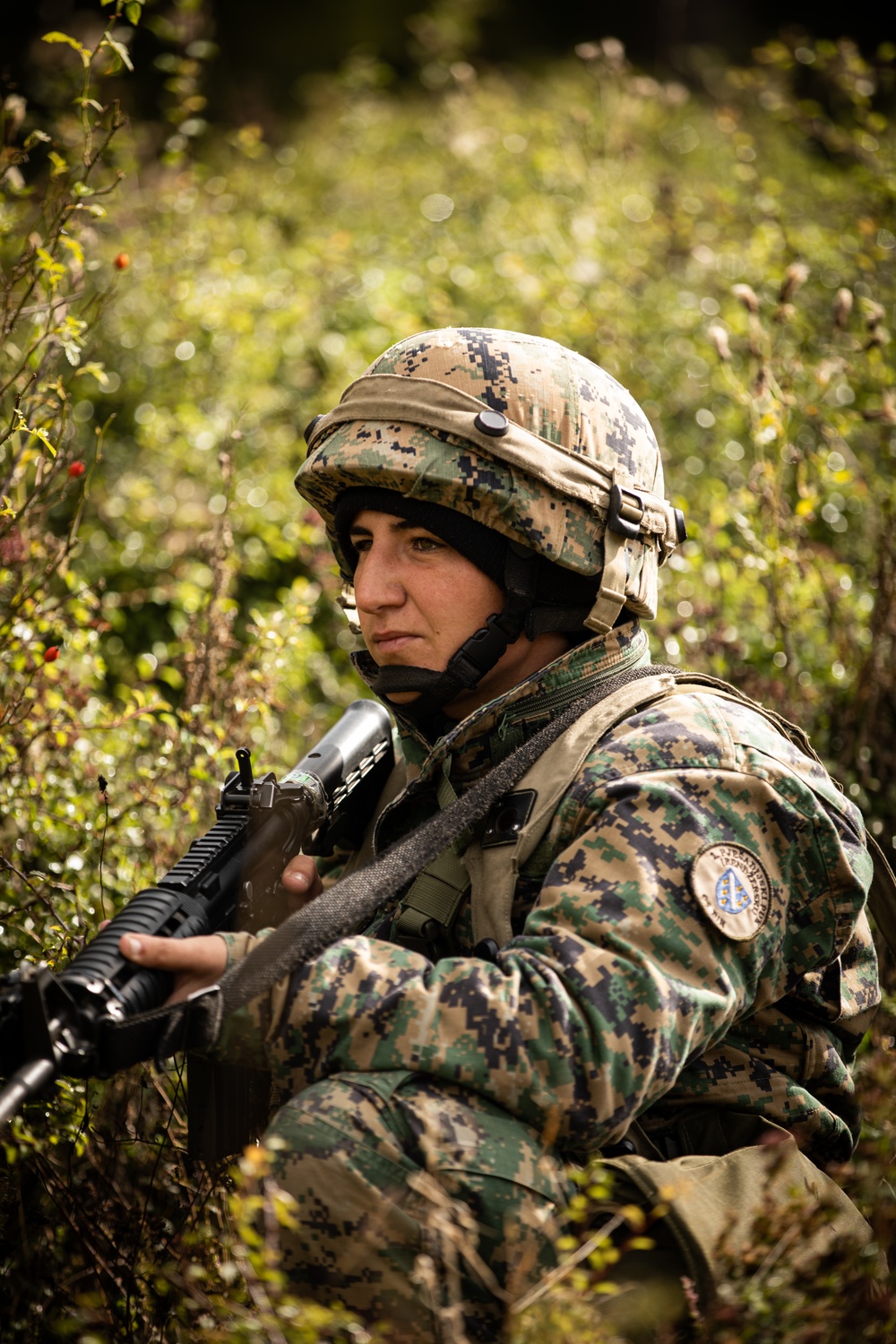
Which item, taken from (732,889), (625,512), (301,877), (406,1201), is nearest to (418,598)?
(625,512)

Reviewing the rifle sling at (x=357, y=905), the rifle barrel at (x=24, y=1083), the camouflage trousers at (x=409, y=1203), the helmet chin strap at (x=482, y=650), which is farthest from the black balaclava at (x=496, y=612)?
the rifle barrel at (x=24, y=1083)

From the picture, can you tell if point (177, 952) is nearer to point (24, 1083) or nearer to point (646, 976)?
point (24, 1083)

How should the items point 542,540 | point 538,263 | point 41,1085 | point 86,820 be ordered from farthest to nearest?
point 538,263 → point 86,820 → point 542,540 → point 41,1085

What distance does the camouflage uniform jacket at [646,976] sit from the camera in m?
2.01

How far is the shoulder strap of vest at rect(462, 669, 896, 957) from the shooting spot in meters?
2.40

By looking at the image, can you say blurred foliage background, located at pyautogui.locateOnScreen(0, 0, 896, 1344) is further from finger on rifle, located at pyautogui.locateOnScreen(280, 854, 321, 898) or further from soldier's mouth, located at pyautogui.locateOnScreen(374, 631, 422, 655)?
soldier's mouth, located at pyautogui.locateOnScreen(374, 631, 422, 655)

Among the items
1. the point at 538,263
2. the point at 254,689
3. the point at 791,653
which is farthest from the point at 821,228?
Answer: the point at 254,689

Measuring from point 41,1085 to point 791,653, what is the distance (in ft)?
9.88

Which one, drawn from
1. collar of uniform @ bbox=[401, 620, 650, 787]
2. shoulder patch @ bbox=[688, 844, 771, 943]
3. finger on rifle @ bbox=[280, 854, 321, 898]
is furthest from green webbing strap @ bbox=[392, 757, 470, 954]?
shoulder patch @ bbox=[688, 844, 771, 943]

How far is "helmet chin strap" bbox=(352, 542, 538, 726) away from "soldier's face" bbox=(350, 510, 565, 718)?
0.03 metres

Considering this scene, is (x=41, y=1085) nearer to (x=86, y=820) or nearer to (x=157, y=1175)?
(x=157, y=1175)

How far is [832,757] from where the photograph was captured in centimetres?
424

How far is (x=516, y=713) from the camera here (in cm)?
267

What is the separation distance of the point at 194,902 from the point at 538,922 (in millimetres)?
683
